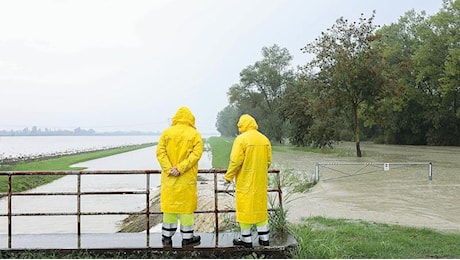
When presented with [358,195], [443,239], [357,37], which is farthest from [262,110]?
[443,239]

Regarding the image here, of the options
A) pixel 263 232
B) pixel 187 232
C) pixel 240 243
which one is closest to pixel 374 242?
pixel 263 232

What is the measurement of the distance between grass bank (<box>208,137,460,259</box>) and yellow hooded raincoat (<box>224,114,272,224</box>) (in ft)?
2.57

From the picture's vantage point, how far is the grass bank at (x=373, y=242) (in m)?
6.37

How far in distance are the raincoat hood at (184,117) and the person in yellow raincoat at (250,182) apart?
2.26 feet

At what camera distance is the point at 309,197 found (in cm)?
1558

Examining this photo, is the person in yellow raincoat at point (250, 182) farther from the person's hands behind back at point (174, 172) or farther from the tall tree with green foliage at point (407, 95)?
the tall tree with green foliage at point (407, 95)

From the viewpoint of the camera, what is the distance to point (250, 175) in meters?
5.88

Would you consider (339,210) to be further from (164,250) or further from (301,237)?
(164,250)

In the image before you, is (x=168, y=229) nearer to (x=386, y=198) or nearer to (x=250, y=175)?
(x=250, y=175)

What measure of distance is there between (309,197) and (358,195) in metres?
1.67

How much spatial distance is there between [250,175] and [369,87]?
28.8 meters

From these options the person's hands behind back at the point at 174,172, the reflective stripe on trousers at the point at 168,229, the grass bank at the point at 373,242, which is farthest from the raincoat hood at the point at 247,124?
the grass bank at the point at 373,242

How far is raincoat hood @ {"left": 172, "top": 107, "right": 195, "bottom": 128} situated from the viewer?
6106 millimetres

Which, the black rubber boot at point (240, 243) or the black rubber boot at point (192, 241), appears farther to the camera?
the black rubber boot at point (192, 241)
